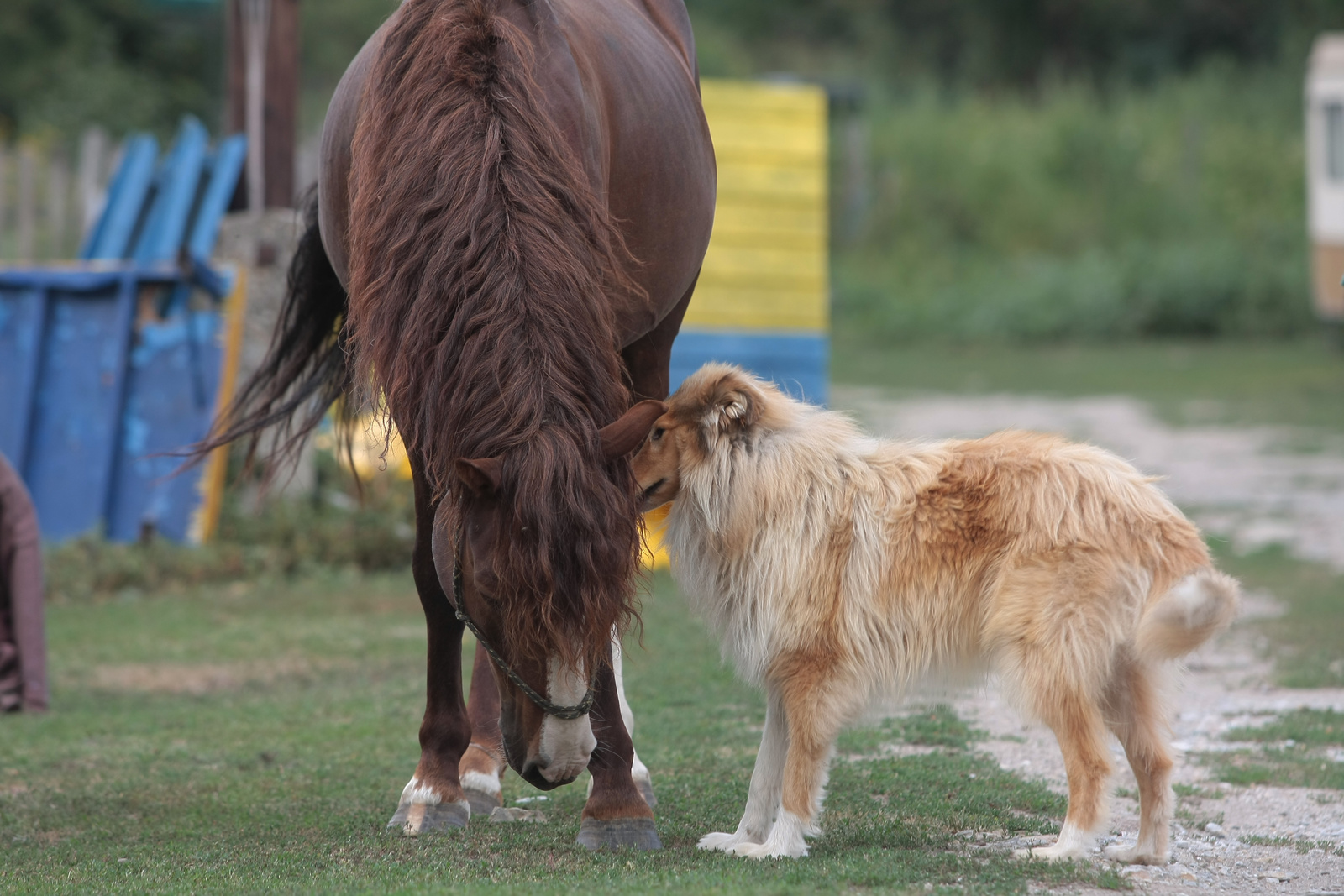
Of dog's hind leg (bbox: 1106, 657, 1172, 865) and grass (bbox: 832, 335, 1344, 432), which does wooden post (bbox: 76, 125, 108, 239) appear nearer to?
grass (bbox: 832, 335, 1344, 432)

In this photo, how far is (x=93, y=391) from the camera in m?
8.97

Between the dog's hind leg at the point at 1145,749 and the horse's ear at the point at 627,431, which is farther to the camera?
the dog's hind leg at the point at 1145,749

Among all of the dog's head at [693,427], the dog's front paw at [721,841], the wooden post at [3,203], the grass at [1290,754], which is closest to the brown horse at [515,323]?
the dog's front paw at [721,841]

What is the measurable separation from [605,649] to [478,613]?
0.30m

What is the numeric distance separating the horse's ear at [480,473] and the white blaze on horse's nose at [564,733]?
43 cm

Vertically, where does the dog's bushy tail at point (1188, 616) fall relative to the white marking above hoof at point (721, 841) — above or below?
above

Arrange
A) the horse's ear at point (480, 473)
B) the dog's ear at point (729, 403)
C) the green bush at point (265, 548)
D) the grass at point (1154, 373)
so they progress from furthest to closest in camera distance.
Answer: the grass at point (1154, 373) → the green bush at point (265, 548) → the dog's ear at point (729, 403) → the horse's ear at point (480, 473)

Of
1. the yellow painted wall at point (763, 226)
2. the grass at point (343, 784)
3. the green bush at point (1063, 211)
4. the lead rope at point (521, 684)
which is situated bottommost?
the grass at point (343, 784)

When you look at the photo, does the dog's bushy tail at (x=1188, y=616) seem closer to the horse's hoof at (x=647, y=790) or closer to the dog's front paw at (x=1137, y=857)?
the dog's front paw at (x=1137, y=857)

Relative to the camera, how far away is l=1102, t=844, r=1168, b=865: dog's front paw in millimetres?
3598

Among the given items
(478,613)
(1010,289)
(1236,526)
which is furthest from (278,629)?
(1010,289)

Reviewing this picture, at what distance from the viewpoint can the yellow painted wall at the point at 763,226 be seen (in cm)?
927

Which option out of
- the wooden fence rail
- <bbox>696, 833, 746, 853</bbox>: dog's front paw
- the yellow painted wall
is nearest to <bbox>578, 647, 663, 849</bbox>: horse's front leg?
<bbox>696, 833, 746, 853</bbox>: dog's front paw

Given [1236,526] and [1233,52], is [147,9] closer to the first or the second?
[1236,526]
